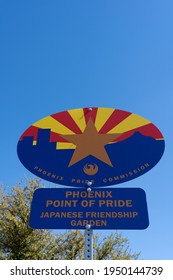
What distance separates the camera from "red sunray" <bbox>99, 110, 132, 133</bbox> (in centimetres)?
473

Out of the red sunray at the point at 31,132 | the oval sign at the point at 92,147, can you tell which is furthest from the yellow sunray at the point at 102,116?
the red sunray at the point at 31,132

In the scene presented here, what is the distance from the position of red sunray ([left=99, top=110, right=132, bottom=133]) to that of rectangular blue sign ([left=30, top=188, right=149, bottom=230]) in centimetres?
98

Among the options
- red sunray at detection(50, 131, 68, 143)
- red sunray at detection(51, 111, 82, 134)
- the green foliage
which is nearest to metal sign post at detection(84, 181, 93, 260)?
red sunray at detection(50, 131, 68, 143)

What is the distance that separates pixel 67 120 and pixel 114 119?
72 cm

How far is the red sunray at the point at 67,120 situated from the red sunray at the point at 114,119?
0.38 meters

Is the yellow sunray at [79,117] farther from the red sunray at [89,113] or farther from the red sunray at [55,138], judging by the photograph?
the red sunray at [55,138]

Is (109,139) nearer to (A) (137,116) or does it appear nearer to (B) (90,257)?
(A) (137,116)

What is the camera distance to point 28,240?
17156 millimetres

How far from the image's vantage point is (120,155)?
450 cm

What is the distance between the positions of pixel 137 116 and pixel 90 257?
219cm

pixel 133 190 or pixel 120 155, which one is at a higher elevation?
pixel 120 155

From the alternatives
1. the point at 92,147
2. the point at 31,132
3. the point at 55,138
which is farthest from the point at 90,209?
the point at 31,132
